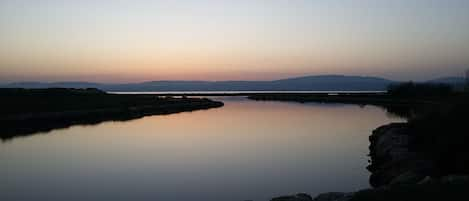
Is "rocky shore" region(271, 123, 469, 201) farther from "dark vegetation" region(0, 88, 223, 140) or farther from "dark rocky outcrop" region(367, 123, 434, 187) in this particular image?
"dark vegetation" region(0, 88, 223, 140)

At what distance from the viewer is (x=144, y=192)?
11.7m

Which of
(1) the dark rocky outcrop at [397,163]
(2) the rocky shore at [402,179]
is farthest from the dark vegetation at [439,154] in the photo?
(1) the dark rocky outcrop at [397,163]

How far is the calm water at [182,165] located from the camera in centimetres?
1191

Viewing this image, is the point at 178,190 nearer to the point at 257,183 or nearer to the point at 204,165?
the point at 257,183

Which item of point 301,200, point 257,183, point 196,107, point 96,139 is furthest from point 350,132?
point 196,107

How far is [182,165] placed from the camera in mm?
15633

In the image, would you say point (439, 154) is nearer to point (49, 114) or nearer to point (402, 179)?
point (402, 179)

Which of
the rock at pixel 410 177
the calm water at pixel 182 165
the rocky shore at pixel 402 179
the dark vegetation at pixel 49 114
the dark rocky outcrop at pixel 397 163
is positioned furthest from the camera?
the dark vegetation at pixel 49 114

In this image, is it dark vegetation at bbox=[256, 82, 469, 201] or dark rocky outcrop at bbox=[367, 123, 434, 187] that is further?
dark rocky outcrop at bbox=[367, 123, 434, 187]

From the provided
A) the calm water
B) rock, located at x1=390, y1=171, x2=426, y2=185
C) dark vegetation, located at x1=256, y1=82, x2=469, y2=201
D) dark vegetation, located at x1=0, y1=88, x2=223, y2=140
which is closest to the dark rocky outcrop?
rock, located at x1=390, y1=171, x2=426, y2=185

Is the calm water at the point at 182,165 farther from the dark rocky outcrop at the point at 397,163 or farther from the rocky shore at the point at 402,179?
the rocky shore at the point at 402,179

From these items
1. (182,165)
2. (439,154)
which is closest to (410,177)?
(439,154)

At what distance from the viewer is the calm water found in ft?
39.1

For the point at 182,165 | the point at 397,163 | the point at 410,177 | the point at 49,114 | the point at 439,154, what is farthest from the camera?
the point at 49,114
